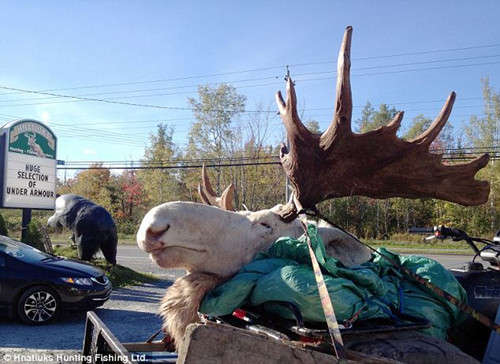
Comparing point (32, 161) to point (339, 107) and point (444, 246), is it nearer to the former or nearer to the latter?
point (339, 107)

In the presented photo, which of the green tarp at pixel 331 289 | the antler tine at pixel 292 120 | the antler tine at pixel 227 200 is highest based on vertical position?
the antler tine at pixel 292 120

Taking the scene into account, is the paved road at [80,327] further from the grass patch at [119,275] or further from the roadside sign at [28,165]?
the roadside sign at [28,165]

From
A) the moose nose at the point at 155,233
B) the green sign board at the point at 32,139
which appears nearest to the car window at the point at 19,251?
the green sign board at the point at 32,139

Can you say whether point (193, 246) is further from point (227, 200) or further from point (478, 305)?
point (478, 305)

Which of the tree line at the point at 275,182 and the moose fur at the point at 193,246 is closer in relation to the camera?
the moose fur at the point at 193,246

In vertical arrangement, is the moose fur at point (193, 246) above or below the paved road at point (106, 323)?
above

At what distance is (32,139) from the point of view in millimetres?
13266

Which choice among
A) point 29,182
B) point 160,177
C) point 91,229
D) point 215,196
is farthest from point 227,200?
point 160,177

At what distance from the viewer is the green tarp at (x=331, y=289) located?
1.96 metres

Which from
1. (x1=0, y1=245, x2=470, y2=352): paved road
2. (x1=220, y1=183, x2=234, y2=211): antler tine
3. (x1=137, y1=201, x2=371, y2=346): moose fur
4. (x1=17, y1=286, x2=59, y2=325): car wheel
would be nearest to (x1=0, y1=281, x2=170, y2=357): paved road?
(x1=0, y1=245, x2=470, y2=352): paved road

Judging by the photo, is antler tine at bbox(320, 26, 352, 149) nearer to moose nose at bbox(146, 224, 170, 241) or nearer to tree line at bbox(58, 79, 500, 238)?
moose nose at bbox(146, 224, 170, 241)

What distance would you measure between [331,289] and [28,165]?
12869 mm

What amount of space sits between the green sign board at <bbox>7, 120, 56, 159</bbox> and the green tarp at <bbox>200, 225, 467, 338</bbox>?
39.8 ft

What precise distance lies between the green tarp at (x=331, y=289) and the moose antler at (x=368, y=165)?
38 centimetres
